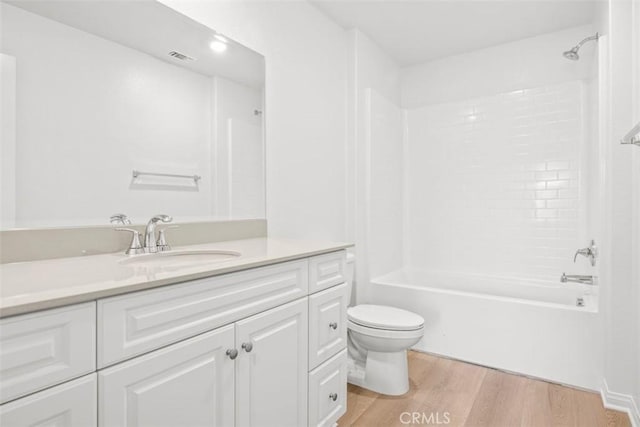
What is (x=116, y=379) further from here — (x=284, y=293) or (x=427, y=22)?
(x=427, y=22)

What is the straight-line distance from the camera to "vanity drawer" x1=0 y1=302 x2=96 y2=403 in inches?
25.5

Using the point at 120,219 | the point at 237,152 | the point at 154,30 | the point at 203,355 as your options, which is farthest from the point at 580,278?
the point at 154,30

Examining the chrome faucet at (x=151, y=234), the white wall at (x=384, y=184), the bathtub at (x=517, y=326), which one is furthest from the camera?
the white wall at (x=384, y=184)

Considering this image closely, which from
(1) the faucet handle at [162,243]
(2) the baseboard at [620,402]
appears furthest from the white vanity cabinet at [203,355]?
(2) the baseboard at [620,402]

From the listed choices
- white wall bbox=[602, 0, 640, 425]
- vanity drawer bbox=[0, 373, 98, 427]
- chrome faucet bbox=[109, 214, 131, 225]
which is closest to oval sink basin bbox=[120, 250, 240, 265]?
chrome faucet bbox=[109, 214, 131, 225]

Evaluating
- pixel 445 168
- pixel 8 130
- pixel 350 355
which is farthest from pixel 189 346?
pixel 445 168

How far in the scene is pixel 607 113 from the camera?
1.90 m

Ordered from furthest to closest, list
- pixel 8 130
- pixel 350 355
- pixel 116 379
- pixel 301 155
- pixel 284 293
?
pixel 350 355
pixel 301 155
pixel 284 293
pixel 8 130
pixel 116 379

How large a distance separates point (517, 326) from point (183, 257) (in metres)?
2.07

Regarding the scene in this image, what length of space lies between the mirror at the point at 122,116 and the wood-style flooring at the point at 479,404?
1.22 metres

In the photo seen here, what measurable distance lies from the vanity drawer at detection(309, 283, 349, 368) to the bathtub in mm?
1098

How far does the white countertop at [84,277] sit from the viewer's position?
695mm

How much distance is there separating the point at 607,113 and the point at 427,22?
133 centimetres

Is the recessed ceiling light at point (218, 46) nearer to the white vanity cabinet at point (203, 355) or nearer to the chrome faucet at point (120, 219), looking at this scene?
the chrome faucet at point (120, 219)
